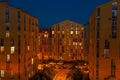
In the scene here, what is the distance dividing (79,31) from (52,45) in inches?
507

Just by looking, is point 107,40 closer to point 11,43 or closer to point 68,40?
point 11,43

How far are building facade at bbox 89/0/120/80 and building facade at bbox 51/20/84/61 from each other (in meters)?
50.0

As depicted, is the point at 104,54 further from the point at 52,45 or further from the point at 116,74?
the point at 52,45

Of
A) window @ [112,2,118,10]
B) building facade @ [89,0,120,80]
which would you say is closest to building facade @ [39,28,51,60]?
building facade @ [89,0,120,80]

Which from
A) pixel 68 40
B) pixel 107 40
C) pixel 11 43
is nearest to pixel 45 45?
pixel 68 40

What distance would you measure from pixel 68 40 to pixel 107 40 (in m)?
51.4

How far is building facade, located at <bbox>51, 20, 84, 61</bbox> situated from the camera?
3671 inches

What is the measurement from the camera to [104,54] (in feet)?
140

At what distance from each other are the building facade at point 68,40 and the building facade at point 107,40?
50.0m

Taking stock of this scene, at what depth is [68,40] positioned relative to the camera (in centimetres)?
9344

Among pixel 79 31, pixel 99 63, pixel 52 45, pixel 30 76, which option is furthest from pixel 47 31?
pixel 99 63

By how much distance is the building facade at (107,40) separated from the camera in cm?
4197

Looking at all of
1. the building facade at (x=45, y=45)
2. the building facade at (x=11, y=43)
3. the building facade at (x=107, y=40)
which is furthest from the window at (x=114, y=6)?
the building facade at (x=45, y=45)

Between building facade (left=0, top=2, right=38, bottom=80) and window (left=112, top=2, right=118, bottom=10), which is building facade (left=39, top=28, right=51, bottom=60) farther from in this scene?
window (left=112, top=2, right=118, bottom=10)
